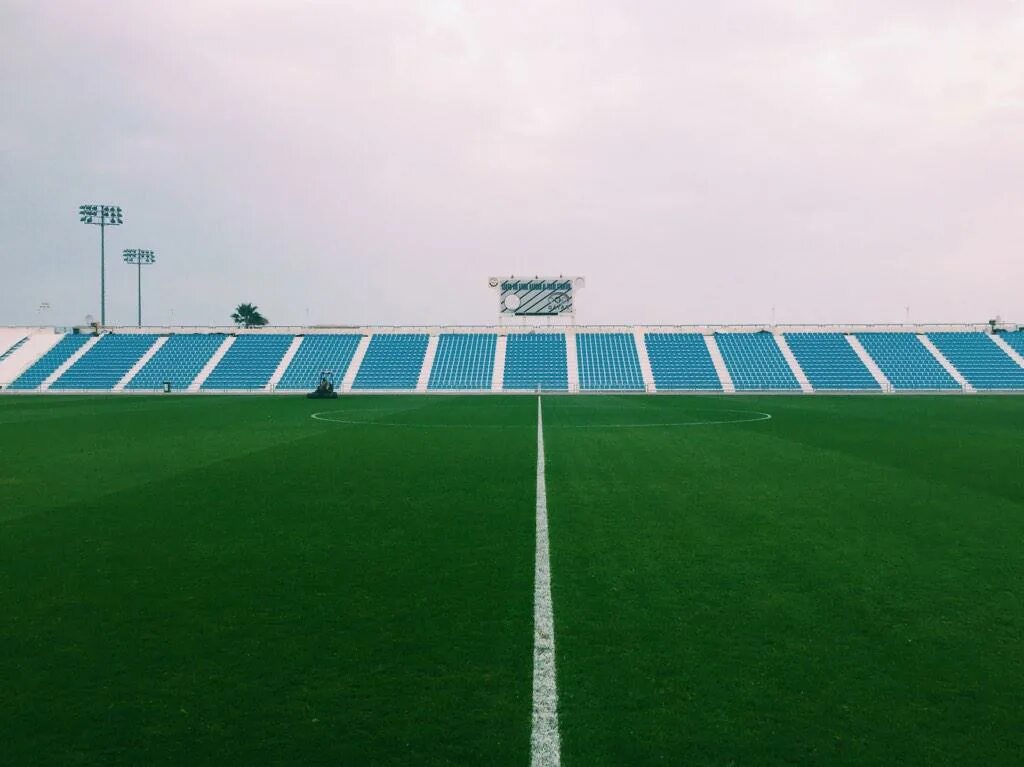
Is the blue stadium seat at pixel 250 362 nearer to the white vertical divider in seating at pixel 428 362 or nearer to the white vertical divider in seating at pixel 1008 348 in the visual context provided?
the white vertical divider in seating at pixel 428 362

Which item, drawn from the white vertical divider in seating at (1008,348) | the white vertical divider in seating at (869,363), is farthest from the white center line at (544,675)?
the white vertical divider in seating at (1008,348)

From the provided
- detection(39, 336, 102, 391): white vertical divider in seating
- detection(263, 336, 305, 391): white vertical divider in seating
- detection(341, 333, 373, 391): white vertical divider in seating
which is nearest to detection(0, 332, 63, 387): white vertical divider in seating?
detection(39, 336, 102, 391): white vertical divider in seating

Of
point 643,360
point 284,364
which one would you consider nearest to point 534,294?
point 643,360

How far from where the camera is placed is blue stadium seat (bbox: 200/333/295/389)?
48.8 metres

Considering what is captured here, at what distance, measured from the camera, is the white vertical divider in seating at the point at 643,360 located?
1892 inches

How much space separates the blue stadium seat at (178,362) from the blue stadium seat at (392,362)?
1147 centimetres

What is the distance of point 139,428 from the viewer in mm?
21750

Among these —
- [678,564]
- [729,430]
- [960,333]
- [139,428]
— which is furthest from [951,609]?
[960,333]

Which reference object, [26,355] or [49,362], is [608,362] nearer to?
[49,362]

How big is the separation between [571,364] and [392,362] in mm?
12610

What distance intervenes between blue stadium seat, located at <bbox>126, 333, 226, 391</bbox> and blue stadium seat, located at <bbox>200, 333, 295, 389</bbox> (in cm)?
138

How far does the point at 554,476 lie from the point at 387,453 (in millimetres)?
4472

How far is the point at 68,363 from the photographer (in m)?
51.8

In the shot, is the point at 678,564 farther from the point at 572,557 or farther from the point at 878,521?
the point at 878,521
